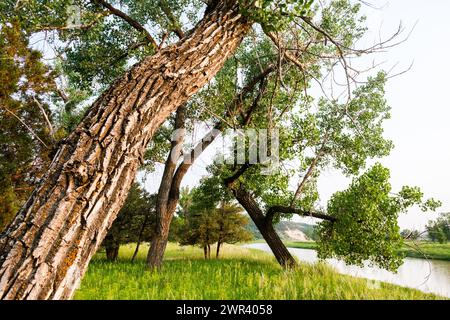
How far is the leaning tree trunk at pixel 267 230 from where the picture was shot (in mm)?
10578

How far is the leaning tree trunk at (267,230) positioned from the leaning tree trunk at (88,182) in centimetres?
857

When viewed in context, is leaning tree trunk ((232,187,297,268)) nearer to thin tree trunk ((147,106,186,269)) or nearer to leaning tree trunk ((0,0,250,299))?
thin tree trunk ((147,106,186,269))

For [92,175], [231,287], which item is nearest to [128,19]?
[231,287]

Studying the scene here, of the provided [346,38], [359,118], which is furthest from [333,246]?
[346,38]

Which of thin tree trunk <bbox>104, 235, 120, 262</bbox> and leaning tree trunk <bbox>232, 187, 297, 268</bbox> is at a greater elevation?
leaning tree trunk <bbox>232, 187, 297, 268</bbox>

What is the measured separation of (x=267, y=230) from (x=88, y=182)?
32.3 ft

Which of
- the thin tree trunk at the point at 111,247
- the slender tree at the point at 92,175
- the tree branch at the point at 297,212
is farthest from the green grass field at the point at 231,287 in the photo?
the slender tree at the point at 92,175

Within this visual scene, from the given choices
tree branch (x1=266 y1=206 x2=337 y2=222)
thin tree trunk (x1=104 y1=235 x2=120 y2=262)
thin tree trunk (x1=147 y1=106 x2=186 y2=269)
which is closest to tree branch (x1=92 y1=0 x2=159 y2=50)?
thin tree trunk (x1=147 y1=106 x2=186 y2=269)

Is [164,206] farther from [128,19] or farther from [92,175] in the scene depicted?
[92,175]

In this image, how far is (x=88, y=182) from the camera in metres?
1.80

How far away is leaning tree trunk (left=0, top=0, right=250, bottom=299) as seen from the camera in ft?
5.14

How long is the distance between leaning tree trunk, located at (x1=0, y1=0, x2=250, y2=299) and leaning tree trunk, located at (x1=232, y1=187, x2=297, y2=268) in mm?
8572
